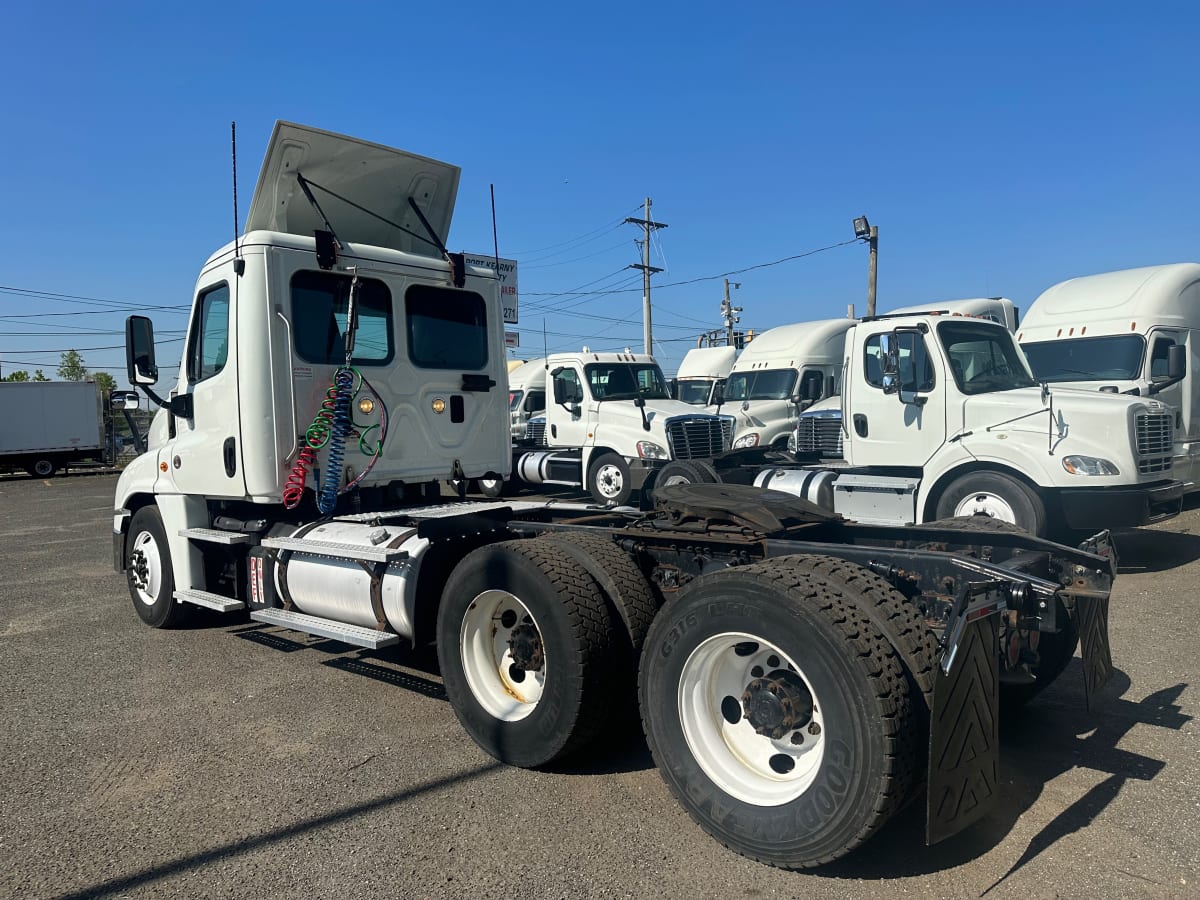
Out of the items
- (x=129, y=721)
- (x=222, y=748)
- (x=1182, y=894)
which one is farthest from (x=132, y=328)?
(x=1182, y=894)

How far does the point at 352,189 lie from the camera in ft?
20.8

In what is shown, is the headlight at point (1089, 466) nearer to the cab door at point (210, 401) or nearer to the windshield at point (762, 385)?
the cab door at point (210, 401)

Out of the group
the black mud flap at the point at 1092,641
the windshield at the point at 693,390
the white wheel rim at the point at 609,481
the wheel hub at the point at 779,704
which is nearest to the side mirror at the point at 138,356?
the wheel hub at the point at 779,704

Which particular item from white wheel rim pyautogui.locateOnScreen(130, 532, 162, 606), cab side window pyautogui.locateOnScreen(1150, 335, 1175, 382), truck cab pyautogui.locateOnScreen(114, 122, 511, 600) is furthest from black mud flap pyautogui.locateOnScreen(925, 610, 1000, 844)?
cab side window pyautogui.locateOnScreen(1150, 335, 1175, 382)

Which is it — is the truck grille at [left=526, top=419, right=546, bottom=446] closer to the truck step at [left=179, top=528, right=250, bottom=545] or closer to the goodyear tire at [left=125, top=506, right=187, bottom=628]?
the goodyear tire at [left=125, top=506, right=187, bottom=628]

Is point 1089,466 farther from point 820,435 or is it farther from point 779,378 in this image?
point 779,378

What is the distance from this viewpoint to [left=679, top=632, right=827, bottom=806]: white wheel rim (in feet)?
10.5

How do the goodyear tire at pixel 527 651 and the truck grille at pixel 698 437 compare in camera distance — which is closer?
the goodyear tire at pixel 527 651

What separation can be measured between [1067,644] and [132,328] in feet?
20.4

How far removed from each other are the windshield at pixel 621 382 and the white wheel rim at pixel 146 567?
8635 mm

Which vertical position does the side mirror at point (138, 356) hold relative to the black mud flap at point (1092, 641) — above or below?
above

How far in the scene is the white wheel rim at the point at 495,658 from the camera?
4.16 metres

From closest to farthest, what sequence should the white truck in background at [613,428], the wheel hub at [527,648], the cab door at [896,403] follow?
the wheel hub at [527,648] < the cab door at [896,403] < the white truck in background at [613,428]

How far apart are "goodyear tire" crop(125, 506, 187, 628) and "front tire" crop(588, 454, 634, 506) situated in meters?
7.99
